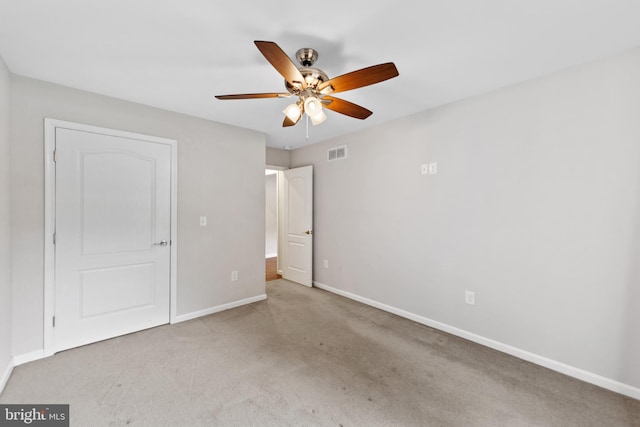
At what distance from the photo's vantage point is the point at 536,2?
1448 mm

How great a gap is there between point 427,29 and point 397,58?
32 centimetres

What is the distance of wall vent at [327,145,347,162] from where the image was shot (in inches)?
152

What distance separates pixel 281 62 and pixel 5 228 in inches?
95.5

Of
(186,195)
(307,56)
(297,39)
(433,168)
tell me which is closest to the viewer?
(297,39)

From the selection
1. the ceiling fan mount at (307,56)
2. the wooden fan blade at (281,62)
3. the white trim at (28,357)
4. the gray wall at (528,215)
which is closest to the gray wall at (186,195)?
the white trim at (28,357)

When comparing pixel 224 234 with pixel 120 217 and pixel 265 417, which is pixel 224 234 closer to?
pixel 120 217

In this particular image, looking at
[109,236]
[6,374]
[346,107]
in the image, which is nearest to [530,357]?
[346,107]

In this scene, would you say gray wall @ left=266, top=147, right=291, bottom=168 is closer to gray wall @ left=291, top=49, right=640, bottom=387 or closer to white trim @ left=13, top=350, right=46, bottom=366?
gray wall @ left=291, top=49, right=640, bottom=387

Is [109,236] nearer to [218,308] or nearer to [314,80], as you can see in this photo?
[218,308]

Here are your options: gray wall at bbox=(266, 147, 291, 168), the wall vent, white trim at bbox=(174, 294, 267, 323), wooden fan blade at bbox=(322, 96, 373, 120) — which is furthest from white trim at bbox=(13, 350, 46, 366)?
the wall vent

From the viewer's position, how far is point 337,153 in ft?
13.0

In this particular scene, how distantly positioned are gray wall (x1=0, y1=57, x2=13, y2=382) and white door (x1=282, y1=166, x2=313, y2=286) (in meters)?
3.16

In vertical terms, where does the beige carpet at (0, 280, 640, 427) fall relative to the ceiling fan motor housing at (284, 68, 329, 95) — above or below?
below

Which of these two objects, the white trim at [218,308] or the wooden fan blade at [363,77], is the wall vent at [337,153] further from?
the white trim at [218,308]
